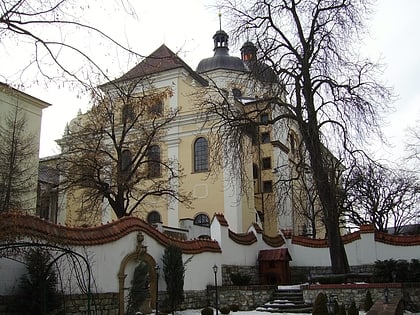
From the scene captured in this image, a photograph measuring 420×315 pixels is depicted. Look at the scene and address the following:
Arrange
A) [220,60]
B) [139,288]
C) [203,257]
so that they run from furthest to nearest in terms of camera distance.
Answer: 1. [220,60]
2. [203,257]
3. [139,288]

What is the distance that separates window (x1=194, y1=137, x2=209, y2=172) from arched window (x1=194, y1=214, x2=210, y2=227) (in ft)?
10.2

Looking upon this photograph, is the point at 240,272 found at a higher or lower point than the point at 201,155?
lower

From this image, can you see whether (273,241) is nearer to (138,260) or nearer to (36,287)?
(138,260)

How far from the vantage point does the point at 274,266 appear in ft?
76.1

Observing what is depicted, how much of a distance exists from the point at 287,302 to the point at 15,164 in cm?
1368

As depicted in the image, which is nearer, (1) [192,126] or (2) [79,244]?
(2) [79,244]

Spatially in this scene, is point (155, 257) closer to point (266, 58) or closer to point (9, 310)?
point (9, 310)

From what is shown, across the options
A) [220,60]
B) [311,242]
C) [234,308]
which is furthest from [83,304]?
[220,60]

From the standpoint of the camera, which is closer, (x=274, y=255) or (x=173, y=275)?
(x=173, y=275)

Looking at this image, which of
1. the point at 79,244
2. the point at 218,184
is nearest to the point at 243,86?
the point at 79,244

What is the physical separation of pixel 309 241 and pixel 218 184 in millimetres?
8374

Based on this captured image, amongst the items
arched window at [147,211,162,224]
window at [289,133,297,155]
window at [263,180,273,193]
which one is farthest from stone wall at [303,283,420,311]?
window at [263,180,273,193]

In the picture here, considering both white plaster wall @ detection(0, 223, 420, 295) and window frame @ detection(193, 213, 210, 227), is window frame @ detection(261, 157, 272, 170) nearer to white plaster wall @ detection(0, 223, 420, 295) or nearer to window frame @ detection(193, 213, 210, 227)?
window frame @ detection(193, 213, 210, 227)

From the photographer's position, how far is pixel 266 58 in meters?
19.0
